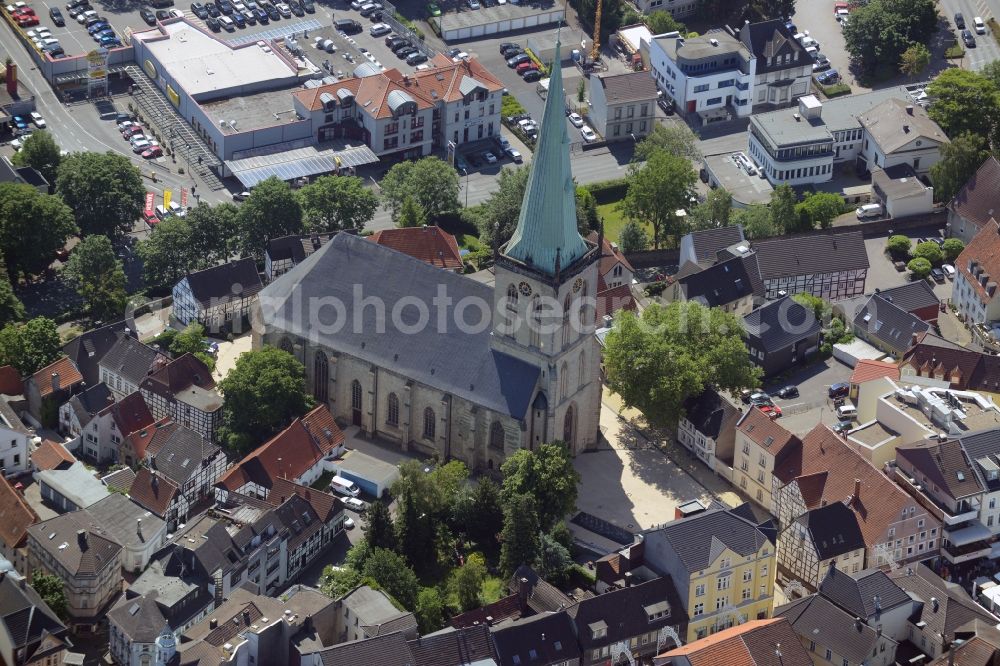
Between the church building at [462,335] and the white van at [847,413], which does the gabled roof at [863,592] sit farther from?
the white van at [847,413]

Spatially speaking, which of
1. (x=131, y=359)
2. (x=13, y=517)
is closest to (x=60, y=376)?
(x=131, y=359)

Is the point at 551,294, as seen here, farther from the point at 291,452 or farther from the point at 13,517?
the point at 13,517

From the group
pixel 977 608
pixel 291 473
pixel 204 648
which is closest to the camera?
pixel 204 648

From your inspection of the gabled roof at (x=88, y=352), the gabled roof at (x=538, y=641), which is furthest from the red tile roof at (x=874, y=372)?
the gabled roof at (x=88, y=352)

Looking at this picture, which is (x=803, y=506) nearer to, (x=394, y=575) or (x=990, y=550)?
(x=990, y=550)

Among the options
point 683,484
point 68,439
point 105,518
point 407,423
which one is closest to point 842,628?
point 683,484

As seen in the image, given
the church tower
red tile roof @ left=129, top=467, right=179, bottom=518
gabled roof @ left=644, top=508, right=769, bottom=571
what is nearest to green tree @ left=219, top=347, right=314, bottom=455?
red tile roof @ left=129, top=467, right=179, bottom=518

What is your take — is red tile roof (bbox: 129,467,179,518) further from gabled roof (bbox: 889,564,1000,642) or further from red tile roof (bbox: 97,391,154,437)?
gabled roof (bbox: 889,564,1000,642)
